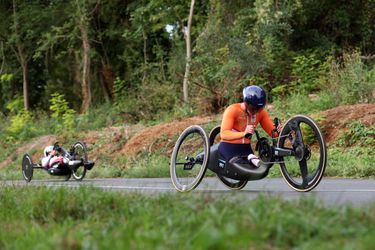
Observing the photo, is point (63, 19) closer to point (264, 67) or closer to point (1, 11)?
point (1, 11)

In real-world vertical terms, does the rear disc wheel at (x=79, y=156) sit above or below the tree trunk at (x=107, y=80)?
below

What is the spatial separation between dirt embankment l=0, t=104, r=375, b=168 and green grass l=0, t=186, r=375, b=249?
11.0 metres

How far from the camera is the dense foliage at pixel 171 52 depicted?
23281mm

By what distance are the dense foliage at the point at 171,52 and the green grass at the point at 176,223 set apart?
13.5 metres

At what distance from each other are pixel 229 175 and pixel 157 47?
25.7 metres

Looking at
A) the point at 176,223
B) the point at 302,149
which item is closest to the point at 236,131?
the point at 302,149

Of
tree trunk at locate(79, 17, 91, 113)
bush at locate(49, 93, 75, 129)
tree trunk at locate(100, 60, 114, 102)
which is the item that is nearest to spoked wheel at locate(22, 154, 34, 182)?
bush at locate(49, 93, 75, 129)

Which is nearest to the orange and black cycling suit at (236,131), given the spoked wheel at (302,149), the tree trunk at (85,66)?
the spoked wheel at (302,149)

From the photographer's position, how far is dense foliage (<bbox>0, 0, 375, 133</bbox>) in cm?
2328

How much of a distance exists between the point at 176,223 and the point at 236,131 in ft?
14.4

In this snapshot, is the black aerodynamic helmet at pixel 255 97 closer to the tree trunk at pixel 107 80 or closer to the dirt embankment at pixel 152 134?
the dirt embankment at pixel 152 134

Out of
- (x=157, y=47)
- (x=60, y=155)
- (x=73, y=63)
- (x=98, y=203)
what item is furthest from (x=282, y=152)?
(x=73, y=63)

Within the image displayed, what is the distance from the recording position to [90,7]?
35188mm

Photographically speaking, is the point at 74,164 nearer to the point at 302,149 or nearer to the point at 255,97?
the point at 255,97
